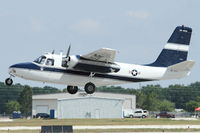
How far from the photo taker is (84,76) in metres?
53.0

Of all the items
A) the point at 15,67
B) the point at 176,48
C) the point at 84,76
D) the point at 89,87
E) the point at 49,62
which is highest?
the point at 176,48

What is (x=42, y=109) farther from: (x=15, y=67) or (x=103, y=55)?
(x=103, y=55)

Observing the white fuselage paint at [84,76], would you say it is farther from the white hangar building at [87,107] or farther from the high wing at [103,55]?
the white hangar building at [87,107]

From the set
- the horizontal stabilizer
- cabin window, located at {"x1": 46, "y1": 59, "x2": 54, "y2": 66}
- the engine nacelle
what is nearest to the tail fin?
the horizontal stabilizer

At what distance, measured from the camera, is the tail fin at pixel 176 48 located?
56406 millimetres

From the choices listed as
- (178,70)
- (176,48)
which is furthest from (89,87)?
(176,48)

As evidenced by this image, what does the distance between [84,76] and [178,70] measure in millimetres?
8757

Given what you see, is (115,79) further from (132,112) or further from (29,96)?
(29,96)

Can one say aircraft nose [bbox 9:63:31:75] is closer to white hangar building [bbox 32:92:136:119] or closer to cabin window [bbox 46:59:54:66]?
cabin window [bbox 46:59:54:66]

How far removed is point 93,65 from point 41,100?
256ft

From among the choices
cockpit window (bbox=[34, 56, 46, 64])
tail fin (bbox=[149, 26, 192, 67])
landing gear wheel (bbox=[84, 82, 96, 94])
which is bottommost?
landing gear wheel (bbox=[84, 82, 96, 94])

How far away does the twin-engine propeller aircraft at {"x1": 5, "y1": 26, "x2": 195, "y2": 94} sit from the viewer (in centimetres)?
5166

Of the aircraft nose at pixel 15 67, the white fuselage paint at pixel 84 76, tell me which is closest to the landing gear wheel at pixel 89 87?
the white fuselage paint at pixel 84 76

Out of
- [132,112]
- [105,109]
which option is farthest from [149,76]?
[132,112]
